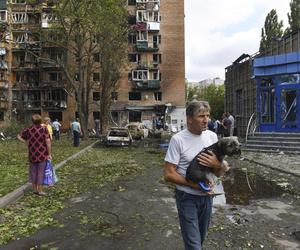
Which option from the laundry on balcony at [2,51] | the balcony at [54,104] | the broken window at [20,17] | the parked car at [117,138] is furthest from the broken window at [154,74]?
the parked car at [117,138]

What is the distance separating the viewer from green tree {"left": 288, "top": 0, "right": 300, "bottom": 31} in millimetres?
53875

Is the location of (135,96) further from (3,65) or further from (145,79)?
(3,65)

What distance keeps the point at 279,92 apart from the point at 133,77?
4058 cm

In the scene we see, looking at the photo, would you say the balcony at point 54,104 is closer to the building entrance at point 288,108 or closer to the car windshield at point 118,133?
the car windshield at point 118,133

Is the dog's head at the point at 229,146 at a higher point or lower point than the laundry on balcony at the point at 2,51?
lower

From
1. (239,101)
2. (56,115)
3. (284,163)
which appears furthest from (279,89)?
(56,115)

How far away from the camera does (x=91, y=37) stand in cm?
3547

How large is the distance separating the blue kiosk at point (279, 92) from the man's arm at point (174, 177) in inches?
830

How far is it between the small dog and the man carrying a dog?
0.17ft

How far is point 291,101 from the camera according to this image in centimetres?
2500

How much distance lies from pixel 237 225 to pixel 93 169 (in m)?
9.34

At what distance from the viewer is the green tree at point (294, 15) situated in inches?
2121

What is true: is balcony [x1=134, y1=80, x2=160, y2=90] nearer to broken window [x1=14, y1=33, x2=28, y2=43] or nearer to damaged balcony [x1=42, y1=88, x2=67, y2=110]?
damaged balcony [x1=42, y1=88, x2=67, y2=110]

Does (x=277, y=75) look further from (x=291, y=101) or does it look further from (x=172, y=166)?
(x=172, y=166)
